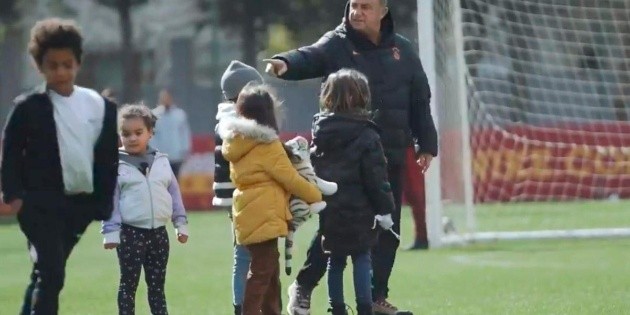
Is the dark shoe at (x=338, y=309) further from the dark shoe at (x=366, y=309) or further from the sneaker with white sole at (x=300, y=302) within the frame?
the sneaker with white sole at (x=300, y=302)

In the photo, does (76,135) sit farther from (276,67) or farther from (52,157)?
(276,67)

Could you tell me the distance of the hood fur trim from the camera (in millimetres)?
7863

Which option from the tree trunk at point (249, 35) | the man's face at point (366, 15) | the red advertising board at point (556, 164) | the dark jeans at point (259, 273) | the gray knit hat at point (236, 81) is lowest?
the red advertising board at point (556, 164)

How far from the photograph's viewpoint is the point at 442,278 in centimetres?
1199

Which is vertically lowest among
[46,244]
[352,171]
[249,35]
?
[249,35]

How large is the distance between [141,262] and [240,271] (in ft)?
1.80

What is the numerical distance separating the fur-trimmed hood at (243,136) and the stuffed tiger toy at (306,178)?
171 mm

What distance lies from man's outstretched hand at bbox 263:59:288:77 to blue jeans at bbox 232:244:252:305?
1.02 meters

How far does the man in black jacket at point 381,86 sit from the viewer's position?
895 centimetres

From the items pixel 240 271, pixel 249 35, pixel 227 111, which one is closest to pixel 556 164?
pixel 240 271

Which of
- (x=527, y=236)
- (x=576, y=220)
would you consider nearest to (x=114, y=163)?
(x=527, y=236)

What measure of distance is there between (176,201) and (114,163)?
47.0 inches

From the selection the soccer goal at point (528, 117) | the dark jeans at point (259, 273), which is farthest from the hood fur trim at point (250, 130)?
the soccer goal at point (528, 117)

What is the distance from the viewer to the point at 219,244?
16781 millimetres
